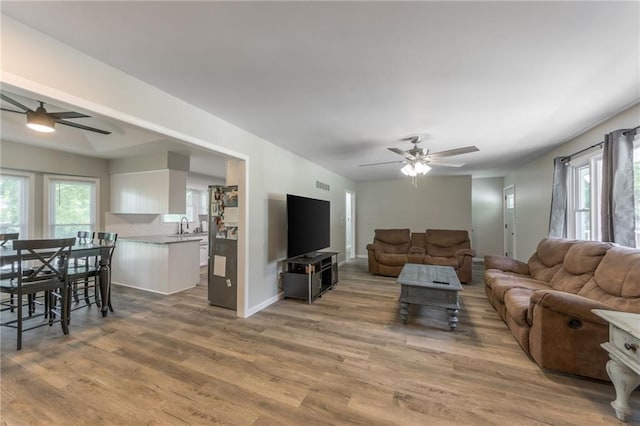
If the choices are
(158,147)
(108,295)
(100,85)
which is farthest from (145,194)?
(100,85)

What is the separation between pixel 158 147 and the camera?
13.2 ft

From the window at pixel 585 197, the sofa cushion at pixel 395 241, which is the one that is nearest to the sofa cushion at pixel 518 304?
the window at pixel 585 197

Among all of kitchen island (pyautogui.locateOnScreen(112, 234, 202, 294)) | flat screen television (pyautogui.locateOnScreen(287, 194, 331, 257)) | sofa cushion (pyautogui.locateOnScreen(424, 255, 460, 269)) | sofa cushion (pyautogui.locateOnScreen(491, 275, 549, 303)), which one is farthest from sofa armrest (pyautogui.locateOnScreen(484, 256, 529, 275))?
kitchen island (pyautogui.locateOnScreen(112, 234, 202, 294))

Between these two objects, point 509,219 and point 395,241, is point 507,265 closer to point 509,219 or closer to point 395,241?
point 395,241

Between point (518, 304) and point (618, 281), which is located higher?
point (618, 281)

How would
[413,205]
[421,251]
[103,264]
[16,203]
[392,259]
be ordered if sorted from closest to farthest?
1. [103,264]
2. [16,203]
3. [392,259]
4. [421,251]
5. [413,205]

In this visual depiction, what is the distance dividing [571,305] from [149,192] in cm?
575

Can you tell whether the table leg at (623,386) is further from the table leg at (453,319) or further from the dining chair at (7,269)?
the dining chair at (7,269)

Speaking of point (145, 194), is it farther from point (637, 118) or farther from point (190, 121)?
point (637, 118)

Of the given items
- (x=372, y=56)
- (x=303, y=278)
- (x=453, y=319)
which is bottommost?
(x=453, y=319)

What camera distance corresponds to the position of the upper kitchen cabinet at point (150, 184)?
437cm

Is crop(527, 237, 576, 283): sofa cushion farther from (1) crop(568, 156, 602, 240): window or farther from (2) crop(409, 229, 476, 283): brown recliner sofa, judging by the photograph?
(2) crop(409, 229, 476, 283): brown recliner sofa

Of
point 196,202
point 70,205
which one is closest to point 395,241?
point 196,202

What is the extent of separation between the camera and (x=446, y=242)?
18.5ft
